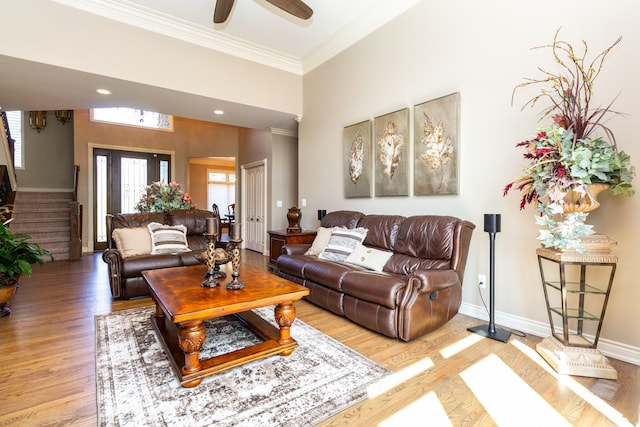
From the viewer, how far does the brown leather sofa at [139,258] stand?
3.42 metres

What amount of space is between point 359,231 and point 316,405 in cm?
220

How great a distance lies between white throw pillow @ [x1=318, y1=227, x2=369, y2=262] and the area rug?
1.11 metres

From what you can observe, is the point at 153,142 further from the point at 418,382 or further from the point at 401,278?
the point at 418,382

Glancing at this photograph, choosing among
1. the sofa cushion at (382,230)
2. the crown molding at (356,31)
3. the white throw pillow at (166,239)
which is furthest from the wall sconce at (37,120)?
the sofa cushion at (382,230)

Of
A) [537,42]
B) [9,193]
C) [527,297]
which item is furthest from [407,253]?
[9,193]

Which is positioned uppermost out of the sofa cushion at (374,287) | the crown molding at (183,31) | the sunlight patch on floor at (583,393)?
the crown molding at (183,31)

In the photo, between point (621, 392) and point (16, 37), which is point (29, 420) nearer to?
point (621, 392)

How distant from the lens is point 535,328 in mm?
2604

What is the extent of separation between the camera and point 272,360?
2129 millimetres

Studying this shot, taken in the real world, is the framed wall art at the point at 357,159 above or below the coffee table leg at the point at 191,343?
above

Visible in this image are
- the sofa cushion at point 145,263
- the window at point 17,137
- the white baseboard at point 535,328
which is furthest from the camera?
the window at point 17,137

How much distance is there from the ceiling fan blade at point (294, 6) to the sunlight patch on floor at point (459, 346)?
10.6 feet

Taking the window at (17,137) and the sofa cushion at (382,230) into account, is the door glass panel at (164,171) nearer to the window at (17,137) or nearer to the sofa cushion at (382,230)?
the window at (17,137)

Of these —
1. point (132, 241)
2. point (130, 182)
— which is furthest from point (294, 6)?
point (130, 182)
